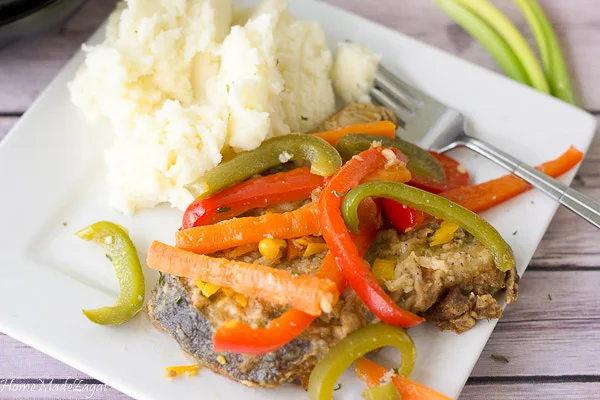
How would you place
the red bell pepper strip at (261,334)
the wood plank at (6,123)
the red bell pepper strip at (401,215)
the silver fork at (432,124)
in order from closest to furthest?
1. the red bell pepper strip at (261,334)
2. the red bell pepper strip at (401,215)
3. the silver fork at (432,124)
4. the wood plank at (6,123)

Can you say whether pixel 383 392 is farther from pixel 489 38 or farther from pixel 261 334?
pixel 489 38

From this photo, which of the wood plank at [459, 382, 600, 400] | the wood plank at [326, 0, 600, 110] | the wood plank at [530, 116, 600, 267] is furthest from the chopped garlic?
the wood plank at [326, 0, 600, 110]

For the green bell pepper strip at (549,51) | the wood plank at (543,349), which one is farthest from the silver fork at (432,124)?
the green bell pepper strip at (549,51)

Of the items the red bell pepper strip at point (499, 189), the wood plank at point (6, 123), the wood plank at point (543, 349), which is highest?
the red bell pepper strip at point (499, 189)

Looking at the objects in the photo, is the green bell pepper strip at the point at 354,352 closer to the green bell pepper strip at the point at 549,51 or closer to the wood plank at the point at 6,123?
the green bell pepper strip at the point at 549,51

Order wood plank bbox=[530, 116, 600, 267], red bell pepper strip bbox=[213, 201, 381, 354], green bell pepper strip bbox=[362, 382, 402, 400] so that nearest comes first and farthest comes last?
red bell pepper strip bbox=[213, 201, 381, 354] < green bell pepper strip bbox=[362, 382, 402, 400] < wood plank bbox=[530, 116, 600, 267]

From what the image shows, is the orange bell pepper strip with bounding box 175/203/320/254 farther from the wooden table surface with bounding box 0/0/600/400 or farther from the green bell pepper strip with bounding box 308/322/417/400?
the wooden table surface with bounding box 0/0/600/400

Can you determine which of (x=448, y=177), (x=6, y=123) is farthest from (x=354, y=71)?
(x=6, y=123)

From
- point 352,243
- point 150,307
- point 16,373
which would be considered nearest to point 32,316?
point 16,373
